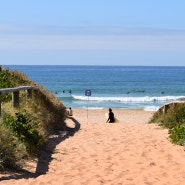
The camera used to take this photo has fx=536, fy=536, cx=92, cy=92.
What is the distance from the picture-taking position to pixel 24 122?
1222cm

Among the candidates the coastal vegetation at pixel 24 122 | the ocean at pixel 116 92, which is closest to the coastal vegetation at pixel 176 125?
the coastal vegetation at pixel 24 122

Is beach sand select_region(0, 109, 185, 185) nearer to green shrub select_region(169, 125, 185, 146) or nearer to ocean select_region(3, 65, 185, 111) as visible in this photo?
green shrub select_region(169, 125, 185, 146)

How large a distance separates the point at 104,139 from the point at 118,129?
3.18m

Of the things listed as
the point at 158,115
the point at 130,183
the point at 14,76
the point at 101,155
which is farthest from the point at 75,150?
the point at 158,115

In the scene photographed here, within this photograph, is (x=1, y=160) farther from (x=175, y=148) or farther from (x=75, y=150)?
(x=175, y=148)

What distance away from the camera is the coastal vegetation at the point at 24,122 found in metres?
9.75

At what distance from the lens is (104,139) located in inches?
599

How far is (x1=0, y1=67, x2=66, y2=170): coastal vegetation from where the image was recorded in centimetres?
975

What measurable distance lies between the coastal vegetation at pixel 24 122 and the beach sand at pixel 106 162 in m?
0.33

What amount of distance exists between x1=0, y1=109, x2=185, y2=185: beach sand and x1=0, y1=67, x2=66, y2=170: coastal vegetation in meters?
0.33

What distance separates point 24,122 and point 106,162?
7.34 ft

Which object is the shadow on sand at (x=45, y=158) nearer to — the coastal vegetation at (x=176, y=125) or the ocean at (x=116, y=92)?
the coastal vegetation at (x=176, y=125)

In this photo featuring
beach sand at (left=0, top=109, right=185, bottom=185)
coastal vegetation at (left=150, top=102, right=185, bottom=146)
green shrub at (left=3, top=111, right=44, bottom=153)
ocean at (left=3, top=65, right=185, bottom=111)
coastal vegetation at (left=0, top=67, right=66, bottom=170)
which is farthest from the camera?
ocean at (left=3, top=65, right=185, bottom=111)

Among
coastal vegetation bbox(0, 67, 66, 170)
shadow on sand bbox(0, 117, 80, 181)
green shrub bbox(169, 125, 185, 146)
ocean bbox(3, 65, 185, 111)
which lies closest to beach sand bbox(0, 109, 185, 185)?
shadow on sand bbox(0, 117, 80, 181)
